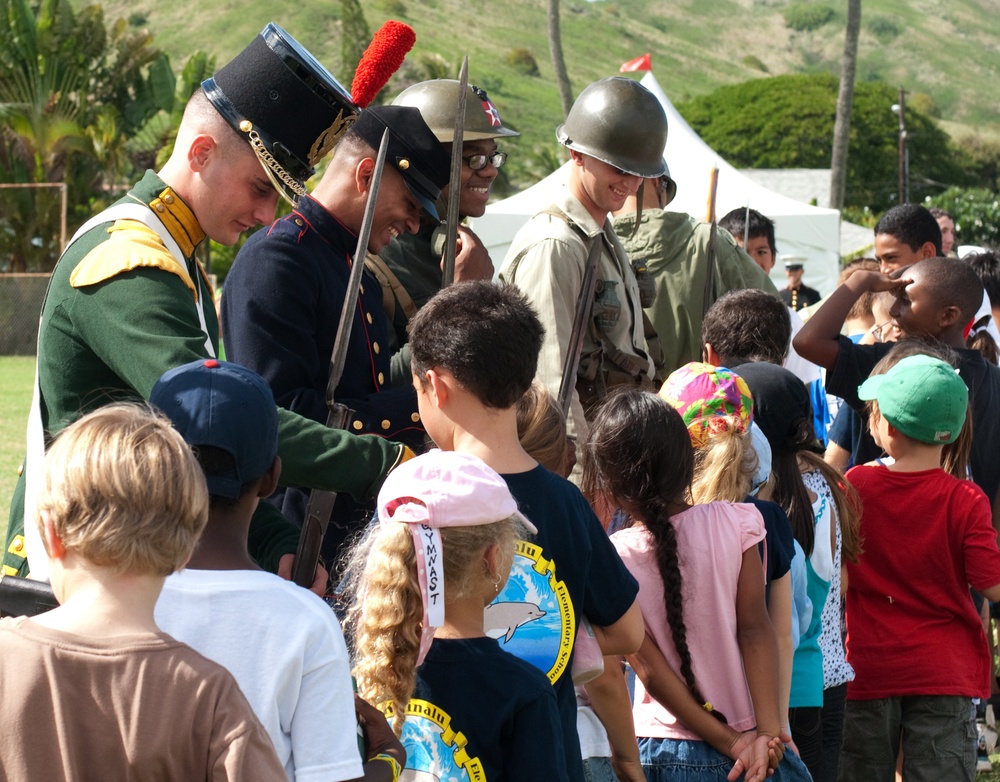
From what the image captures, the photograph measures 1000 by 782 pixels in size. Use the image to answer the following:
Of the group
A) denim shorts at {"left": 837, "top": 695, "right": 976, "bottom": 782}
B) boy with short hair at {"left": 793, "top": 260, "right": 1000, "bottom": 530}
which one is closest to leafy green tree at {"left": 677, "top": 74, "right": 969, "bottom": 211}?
boy with short hair at {"left": 793, "top": 260, "right": 1000, "bottom": 530}

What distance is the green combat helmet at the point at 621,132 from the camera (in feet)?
14.2

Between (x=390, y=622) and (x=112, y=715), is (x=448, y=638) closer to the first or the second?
(x=390, y=622)

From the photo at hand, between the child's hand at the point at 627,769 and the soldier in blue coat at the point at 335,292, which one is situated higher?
the soldier in blue coat at the point at 335,292

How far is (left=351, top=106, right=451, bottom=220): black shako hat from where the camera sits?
10.4 feet

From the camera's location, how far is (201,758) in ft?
5.71

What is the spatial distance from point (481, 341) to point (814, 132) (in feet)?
211

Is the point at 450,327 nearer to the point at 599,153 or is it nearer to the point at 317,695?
the point at 317,695

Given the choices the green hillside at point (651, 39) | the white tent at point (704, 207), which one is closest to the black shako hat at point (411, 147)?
the white tent at point (704, 207)

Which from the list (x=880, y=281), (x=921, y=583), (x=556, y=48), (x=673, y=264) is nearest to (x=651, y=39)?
(x=556, y=48)

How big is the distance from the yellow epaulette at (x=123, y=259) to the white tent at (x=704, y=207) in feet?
27.7

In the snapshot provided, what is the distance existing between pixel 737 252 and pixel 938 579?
6.82 feet

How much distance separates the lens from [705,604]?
3.03 m

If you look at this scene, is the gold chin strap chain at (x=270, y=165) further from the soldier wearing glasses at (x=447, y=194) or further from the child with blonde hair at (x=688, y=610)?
the soldier wearing glasses at (x=447, y=194)

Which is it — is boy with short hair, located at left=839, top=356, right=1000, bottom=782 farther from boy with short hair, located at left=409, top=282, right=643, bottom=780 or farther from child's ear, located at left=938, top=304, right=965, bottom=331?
boy with short hair, located at left=409, top=282, right=643, bottom=780
